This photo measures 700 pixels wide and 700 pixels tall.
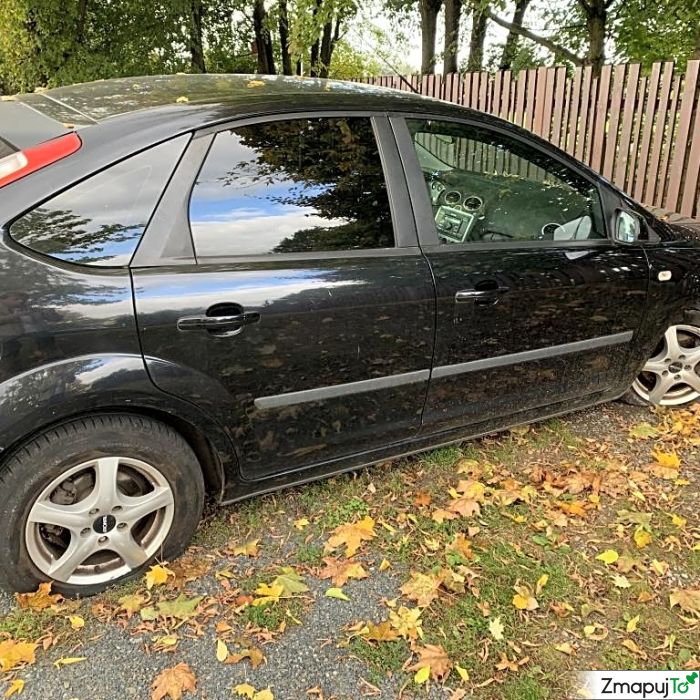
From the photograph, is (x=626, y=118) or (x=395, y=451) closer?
(x=395, y=451)

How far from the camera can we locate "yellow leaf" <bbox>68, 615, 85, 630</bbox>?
7.03 feet

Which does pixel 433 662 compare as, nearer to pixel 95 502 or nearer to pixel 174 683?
pixel 174 683

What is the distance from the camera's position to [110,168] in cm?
204

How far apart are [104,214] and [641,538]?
2.48 m

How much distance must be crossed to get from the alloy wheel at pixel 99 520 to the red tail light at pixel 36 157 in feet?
3.11

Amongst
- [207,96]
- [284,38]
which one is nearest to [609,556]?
[207,96]

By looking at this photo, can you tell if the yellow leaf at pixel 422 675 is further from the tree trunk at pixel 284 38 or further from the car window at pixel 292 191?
the tree trunk at pixel 284 38

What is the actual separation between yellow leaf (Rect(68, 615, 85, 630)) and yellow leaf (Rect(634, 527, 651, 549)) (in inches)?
86.8

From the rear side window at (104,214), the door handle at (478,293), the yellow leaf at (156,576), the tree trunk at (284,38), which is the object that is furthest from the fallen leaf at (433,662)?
the tree trunk at (284,38)

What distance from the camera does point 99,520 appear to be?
2158mm

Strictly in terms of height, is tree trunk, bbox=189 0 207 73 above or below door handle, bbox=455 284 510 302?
above

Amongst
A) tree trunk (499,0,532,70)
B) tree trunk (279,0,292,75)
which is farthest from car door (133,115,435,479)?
tree trunk (499,0,532,70)

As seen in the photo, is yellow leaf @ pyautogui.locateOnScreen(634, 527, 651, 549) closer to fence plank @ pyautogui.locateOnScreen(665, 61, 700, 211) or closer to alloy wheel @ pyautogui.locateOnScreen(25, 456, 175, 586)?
alloy wheel @ pyautogui.locateOnScreen(25, 456, 175, 586)

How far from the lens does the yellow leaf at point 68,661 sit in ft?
6.60
